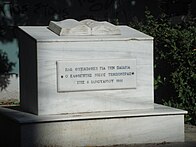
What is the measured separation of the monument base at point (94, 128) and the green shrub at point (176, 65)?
160cm

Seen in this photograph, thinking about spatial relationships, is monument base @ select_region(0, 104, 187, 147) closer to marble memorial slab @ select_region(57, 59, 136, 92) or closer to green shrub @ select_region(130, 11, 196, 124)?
marble memorial slab @ select_region(57, 59, 136, 92)

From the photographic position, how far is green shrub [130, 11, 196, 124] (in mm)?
9461

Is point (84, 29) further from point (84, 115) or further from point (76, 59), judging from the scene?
point (84, 115)

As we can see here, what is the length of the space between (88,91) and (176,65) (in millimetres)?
2619

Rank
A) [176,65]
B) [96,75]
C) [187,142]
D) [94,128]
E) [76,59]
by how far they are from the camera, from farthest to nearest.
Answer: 1. [176,65]
2. [187,142]
3. [96,75]
4. [76,59]
5. [94,128]

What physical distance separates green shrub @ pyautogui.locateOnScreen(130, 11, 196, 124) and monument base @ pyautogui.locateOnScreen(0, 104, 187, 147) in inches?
62.8

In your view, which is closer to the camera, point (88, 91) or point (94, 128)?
point (94, 128)

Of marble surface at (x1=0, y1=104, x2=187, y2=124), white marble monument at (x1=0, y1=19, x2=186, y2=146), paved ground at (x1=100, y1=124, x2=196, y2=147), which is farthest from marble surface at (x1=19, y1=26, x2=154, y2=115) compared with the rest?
paved ground at (x1=100, y1=124, x2=196, y2=147)

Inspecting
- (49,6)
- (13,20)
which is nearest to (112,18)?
(49,6)

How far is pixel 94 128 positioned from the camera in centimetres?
744

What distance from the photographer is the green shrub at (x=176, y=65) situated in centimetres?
946

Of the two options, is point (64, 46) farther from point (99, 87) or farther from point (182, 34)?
point (182, 34)

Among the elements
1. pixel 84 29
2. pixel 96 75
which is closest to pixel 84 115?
pixel 96 75

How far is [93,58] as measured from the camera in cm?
765
